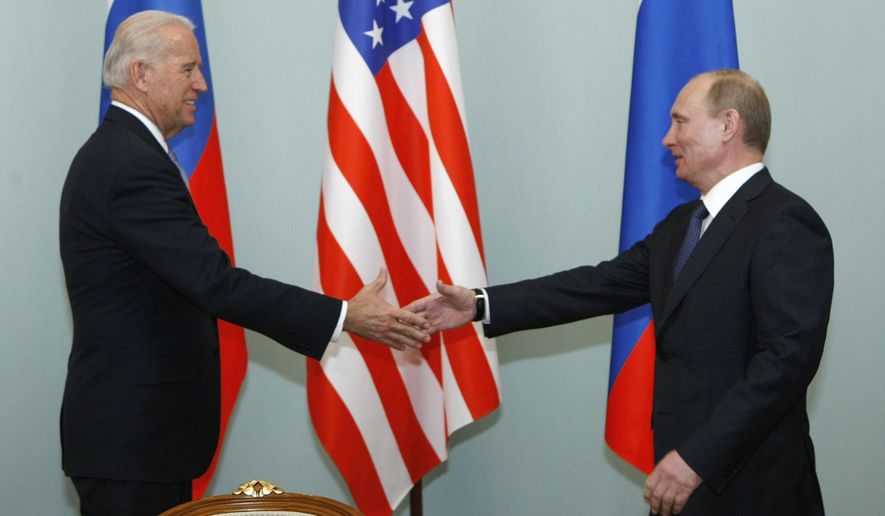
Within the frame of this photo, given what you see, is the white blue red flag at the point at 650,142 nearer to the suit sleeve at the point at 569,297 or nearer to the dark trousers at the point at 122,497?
the suit sleeve at the point at 569,297

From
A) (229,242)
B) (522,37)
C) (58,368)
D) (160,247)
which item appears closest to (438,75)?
(522,37)

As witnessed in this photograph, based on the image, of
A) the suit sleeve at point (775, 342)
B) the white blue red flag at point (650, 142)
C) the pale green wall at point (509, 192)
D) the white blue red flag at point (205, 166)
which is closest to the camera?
the suit sleeve at point (775, 342)

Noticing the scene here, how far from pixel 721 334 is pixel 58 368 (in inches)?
98.1

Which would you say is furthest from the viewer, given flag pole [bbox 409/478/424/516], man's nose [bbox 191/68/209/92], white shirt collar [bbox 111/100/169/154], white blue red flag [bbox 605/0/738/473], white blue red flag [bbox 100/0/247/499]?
flag pole [bbox 409/478/424/516]

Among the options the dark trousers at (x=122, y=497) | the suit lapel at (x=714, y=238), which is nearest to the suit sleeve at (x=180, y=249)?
the dark trousers at (x=122, y=497)

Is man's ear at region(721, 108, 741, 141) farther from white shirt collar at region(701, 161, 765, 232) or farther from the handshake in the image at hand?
the handshake

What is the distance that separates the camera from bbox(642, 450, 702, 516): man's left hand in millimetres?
2174

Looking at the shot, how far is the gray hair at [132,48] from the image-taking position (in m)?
2.57

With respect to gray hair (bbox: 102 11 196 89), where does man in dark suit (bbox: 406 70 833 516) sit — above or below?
below

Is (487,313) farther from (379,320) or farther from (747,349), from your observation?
(747,349)

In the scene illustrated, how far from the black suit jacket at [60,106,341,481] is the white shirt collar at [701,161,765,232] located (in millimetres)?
1259

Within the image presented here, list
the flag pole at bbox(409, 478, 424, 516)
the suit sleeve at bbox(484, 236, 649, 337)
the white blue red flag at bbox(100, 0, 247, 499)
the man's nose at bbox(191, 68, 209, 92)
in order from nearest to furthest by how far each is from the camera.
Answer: the man's nose at bbox(191, 68, 209, 92), the suit sleeve at bbox(484, 236, 649, 337), the white blue red flag at bbox(100, 0, 247, 499), the flag pole at bbox(409, 478, 424, 516)

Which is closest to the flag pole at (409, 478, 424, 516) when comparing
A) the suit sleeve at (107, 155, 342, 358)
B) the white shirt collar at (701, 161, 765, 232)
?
the suit sleeve at (107, 155, 342, 358)

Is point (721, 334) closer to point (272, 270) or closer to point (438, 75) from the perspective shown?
point (438, 75)
